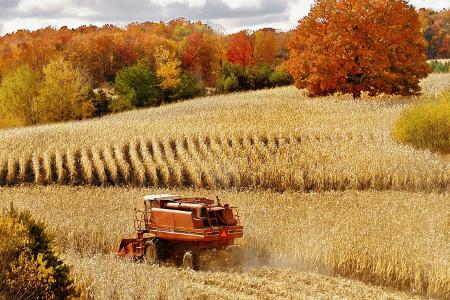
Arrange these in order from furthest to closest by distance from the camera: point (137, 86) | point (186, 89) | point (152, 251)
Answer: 1. point (186, 89)
2. point (137, 86)
3. point (152, 251)

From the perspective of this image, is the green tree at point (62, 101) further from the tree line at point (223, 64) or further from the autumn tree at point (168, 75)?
the autumn tree at point (168, 75)

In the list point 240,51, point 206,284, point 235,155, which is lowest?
point 206,284

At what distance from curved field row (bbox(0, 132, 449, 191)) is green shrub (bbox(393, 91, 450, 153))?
5.04 ft

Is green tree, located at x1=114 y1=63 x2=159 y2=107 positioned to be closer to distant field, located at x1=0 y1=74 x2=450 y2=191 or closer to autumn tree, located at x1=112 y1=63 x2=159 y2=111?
autumn tree, located at x1=112 y1=63 x2=159 y2=111

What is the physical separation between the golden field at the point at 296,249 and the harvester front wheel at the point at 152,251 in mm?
766

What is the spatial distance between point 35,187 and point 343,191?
11147 mm

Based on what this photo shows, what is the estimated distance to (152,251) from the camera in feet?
49.1

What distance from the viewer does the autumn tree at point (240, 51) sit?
8812 cm

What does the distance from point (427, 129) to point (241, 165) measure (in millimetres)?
8498

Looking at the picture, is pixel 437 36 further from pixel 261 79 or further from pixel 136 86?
pixel 136 86

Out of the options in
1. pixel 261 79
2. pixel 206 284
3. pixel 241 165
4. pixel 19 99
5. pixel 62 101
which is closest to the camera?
pixel 206 284

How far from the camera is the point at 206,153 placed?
2753 centimetres

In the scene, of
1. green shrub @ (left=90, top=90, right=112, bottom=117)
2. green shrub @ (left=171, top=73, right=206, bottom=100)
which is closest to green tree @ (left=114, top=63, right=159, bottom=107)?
green shrub @ (left=90, top=90, right=112, bottom=117)

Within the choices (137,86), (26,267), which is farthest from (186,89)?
(26,267)
